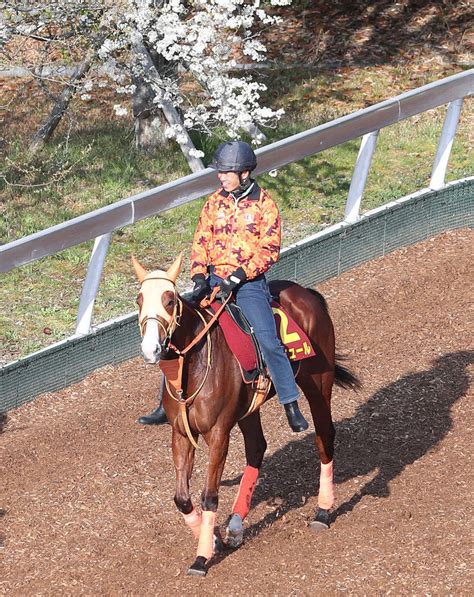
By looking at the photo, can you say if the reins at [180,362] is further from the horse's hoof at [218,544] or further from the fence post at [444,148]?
the fence post at [444,148]

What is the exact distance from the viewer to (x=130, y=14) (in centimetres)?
1408

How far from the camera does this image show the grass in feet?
41.2

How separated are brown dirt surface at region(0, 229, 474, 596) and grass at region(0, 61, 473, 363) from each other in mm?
1352

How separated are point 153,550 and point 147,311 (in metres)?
2.13

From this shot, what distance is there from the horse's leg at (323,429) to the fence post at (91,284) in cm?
293

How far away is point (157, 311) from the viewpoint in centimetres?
729

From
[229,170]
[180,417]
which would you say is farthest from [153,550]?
[229,170]

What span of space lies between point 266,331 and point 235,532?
4.99 feet

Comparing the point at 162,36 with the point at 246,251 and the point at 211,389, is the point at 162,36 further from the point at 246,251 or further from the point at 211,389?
the point at 211,389

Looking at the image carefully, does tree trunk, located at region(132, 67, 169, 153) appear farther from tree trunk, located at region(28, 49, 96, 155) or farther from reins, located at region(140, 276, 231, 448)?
reins, located at region(140, 276, 231, 448)

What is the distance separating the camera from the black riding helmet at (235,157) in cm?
817

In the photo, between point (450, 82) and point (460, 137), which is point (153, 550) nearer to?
point (450, 82)

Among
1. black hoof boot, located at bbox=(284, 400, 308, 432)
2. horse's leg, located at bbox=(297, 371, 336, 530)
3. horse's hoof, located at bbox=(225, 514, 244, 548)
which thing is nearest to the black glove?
black hoof boot, located at bbox=(284, 400, 308, 432)

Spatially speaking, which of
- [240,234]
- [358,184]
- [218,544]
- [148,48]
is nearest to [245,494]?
[218,544]
